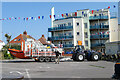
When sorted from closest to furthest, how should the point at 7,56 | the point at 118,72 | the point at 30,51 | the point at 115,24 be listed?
1. the point at 118,72
2. the point at 30,51
3. the point at 7,56
4. the point at 115,24

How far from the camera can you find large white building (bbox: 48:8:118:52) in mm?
57062

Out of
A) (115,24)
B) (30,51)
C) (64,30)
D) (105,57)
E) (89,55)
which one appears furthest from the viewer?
(64,30)

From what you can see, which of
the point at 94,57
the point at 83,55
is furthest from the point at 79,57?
the point at 94,57

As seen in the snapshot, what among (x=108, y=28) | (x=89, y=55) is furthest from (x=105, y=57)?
(x=108, y=28)

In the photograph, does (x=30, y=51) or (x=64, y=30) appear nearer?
(x=30, y=51)

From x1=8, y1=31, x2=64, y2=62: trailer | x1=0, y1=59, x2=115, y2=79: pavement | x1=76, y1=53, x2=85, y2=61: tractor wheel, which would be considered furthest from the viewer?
x1=76, y1=53, x2=85, y2=61: tractor wheel

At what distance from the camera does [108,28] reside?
186ft

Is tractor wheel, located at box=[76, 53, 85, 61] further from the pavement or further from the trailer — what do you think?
the pavement

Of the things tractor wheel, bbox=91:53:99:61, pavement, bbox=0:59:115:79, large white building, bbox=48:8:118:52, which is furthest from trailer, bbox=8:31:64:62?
large white building, bbox=48:8:118:52

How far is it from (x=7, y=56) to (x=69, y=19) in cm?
2326

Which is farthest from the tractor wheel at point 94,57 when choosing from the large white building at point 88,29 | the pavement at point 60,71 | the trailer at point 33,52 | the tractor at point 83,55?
the large white building at point 88,29

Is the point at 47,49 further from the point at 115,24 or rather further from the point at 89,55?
the point at 115,24

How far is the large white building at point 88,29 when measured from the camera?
187 feet

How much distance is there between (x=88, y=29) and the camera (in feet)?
190
